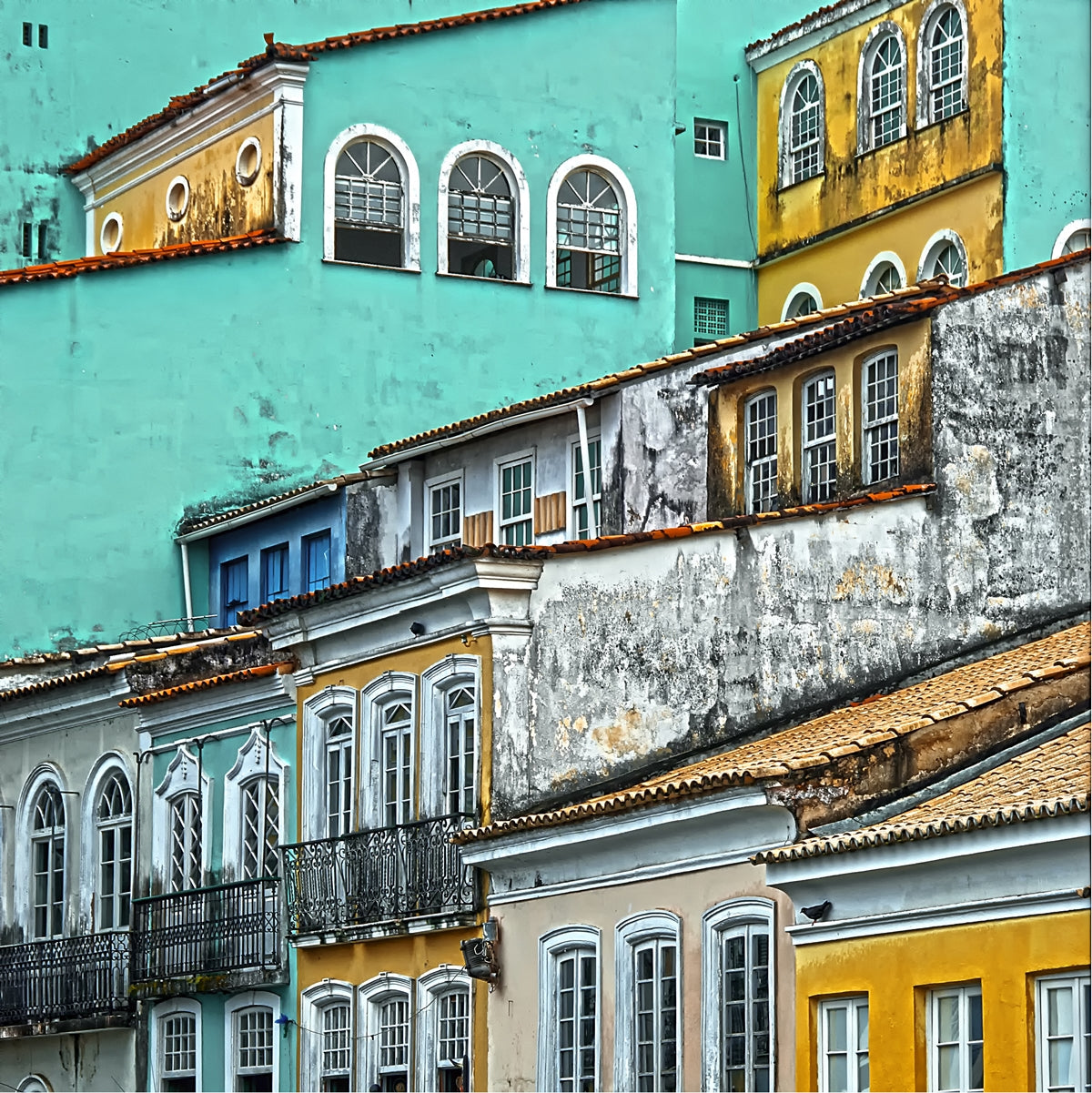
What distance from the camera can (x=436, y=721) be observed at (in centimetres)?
3117

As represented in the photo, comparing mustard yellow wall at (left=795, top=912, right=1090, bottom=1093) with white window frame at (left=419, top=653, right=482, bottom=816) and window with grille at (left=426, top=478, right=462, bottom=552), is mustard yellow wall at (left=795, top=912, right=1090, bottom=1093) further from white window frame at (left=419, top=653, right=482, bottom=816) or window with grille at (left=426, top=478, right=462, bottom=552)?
window with grille at (left=426, top=478, right=462, bottom=552)

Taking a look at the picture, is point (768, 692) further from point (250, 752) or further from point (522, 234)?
point (522, 234)

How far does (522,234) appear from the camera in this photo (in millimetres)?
45625

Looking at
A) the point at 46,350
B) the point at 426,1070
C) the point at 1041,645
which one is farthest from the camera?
the point at 46,350

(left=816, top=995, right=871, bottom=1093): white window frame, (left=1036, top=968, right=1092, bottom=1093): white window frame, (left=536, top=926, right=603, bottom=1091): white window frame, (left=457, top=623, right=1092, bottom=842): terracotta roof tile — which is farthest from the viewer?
(left=536, top=926, right=603, bottom=1091): white window frame

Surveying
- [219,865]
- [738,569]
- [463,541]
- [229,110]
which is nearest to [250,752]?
[219,865]

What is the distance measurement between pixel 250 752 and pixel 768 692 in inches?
315

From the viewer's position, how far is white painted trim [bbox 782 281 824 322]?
48.0 meters

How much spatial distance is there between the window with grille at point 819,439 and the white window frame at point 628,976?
20.7 ft

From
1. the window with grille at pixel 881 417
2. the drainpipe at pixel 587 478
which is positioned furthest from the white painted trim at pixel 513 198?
the window with grille at pixel 881 417

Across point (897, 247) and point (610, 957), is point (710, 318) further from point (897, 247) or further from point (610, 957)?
point (610, 957)

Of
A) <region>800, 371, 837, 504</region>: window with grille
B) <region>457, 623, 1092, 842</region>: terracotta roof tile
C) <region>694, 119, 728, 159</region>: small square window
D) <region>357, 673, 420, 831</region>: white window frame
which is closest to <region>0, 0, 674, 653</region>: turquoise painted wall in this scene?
<region>694, 119, 728, 159</region>: small square window

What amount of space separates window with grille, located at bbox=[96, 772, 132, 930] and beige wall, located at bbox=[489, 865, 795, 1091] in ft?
31.3

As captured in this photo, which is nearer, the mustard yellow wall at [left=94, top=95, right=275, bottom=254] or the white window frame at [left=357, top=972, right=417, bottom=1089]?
the white window frame at [left=357, top=972, right=417, bottom=1089]
